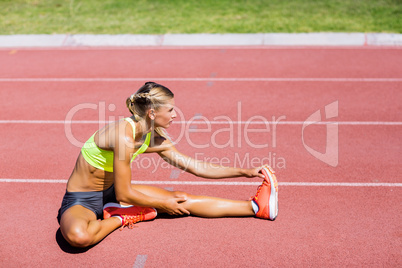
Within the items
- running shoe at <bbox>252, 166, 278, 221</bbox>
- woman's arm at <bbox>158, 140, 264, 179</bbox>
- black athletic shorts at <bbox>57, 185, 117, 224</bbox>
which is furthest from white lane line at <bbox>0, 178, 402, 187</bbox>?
black athletic shorts at <bbox>57, 185, 117, 224</bbox>

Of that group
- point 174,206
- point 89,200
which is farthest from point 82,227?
point 174,206

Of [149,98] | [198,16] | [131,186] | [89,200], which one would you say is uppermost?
[198,16]

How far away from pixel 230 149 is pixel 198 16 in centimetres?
762

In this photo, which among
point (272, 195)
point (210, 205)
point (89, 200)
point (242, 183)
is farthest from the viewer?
point (242, 183)

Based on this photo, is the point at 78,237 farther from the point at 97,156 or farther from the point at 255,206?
the point at 255,206

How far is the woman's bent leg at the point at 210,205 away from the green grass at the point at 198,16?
7820mm

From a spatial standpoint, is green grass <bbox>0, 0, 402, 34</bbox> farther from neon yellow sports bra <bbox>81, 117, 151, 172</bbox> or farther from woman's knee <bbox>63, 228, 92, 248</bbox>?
woman's knee <bbox>63, 228, 92, 248</bbox>

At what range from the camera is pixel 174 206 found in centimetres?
434

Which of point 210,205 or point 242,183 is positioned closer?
point 210,205

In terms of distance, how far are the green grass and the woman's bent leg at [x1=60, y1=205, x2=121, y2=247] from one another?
27.1 ft

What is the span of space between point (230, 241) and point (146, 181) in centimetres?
149

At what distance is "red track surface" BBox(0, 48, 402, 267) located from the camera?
413 centimetres

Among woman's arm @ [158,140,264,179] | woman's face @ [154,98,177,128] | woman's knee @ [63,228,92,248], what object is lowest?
woman's knee @ [63,228,92,248]

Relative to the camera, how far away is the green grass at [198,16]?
11.9 m
